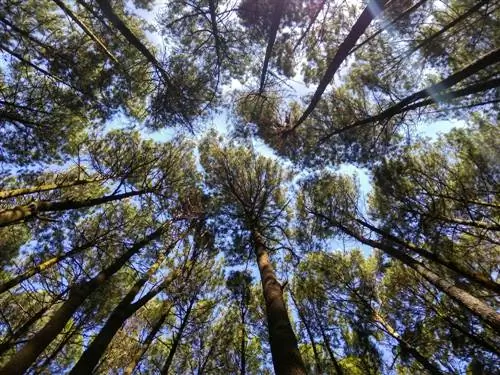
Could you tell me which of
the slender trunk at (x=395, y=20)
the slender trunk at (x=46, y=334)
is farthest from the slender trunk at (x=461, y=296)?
the slender trunk at (x=46, y=334)

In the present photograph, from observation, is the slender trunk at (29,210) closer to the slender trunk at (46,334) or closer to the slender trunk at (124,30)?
the slender trunk at (46,334)

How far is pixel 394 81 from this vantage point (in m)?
7.42

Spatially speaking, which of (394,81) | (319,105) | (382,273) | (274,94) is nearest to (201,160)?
(274,94)

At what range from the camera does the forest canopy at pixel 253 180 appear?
6301 millimetres

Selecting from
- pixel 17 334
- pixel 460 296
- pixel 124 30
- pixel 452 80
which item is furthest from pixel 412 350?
pixel 124 30

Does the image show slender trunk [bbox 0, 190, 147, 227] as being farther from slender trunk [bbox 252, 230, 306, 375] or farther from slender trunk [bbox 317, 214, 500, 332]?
slender trunk [bbox 317, 214, 500, 332]

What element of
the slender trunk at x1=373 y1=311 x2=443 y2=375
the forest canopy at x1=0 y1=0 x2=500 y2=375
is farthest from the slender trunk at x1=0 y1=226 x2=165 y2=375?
the slender trunk at x1=373 y1=311 x2=443 y2=375

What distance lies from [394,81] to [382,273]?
17.9ft

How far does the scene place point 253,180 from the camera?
371 inches

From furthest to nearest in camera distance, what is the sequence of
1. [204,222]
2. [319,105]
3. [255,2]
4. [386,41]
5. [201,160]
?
[201,160]
[204,222]
[319,105]
[386,41]
[255,2]

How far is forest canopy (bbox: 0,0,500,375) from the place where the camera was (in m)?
6.30

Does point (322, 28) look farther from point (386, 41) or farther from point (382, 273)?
point (382, 273)

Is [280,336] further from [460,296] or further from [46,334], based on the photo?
[460,296]

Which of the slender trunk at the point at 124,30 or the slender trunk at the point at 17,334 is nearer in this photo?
the slender trunk at the point at 124,30
